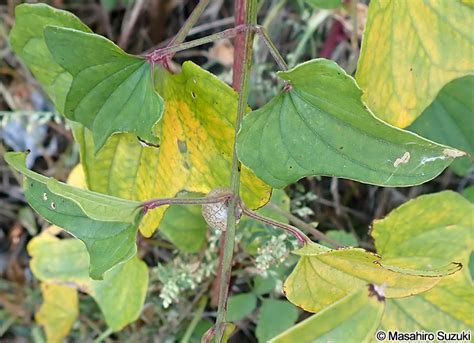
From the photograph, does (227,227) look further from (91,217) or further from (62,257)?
(62,257)

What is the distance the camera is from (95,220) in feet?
2.27

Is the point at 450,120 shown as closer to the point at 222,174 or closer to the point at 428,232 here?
the point at 428,232

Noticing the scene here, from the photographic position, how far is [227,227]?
70cm

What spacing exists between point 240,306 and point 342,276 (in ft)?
1.36

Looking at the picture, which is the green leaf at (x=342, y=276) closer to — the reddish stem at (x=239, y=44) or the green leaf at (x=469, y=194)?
Result: the reddish stem at (x=239, y=44)

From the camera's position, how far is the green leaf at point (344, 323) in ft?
1.52

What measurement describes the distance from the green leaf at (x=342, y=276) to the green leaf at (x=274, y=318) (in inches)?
13.1

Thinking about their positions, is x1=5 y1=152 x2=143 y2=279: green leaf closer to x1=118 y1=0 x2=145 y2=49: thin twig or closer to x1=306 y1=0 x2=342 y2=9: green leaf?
x1=306 y1=0 x2=342 y2=9: green leaf

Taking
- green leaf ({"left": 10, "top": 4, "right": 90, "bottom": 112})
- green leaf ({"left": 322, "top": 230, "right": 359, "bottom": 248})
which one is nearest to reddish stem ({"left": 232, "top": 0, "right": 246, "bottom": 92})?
green leaf ({"left": 10, "top": 4, "right": 90, "bottom": 112})

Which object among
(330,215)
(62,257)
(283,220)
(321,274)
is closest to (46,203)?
(321,274)

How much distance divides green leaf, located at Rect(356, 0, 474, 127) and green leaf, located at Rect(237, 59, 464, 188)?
0.09 m

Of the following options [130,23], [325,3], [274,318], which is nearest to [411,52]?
[325,3]

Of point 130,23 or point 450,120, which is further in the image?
point 130,23

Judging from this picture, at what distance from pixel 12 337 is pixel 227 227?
79 cm
